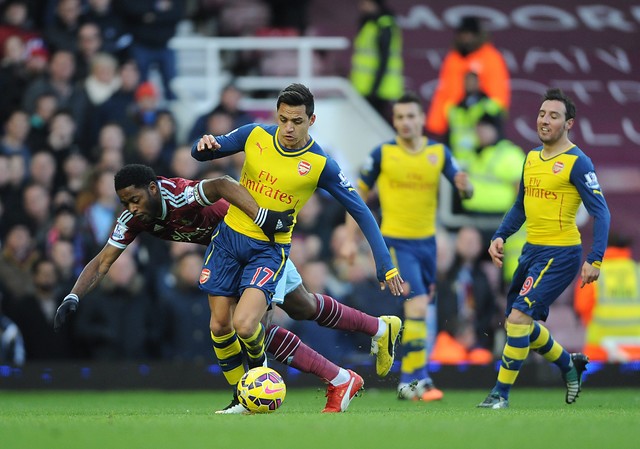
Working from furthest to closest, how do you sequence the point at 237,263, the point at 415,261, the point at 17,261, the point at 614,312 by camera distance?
1. the point at 614,312
2. the point at 17,261
3. the point at 415,261
4. the point at 237,263

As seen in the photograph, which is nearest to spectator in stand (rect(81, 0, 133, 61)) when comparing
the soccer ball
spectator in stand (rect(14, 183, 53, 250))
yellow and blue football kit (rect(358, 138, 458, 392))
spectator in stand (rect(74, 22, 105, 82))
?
spectator in stand (rect(74, 22, 105, 82))

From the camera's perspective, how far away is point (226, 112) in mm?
15133

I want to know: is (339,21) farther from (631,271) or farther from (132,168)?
(132,168)

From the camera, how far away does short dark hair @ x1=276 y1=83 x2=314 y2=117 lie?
364 inches

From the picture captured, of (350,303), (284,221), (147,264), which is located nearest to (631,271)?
(350,303)

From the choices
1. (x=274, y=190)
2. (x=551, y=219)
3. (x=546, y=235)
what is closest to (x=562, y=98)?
(x=551, y=219)

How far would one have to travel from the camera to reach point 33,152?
1503 cm

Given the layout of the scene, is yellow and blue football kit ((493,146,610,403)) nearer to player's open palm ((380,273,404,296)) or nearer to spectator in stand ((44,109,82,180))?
player's open palm ((380,273,404,296))

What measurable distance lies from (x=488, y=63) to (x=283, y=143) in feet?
23.5

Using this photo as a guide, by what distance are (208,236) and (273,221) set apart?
837mm

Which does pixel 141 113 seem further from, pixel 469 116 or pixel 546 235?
pixel 546 235

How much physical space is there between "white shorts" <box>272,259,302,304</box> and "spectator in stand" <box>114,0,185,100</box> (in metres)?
6.71

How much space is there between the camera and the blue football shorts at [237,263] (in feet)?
30.9

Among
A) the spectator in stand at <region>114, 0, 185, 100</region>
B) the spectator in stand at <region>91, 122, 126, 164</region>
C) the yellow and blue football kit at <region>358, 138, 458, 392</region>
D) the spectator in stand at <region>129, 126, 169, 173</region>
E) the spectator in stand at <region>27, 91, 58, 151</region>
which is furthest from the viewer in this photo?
the spectator in stand at <region>114, 0, 185, 100</region>
